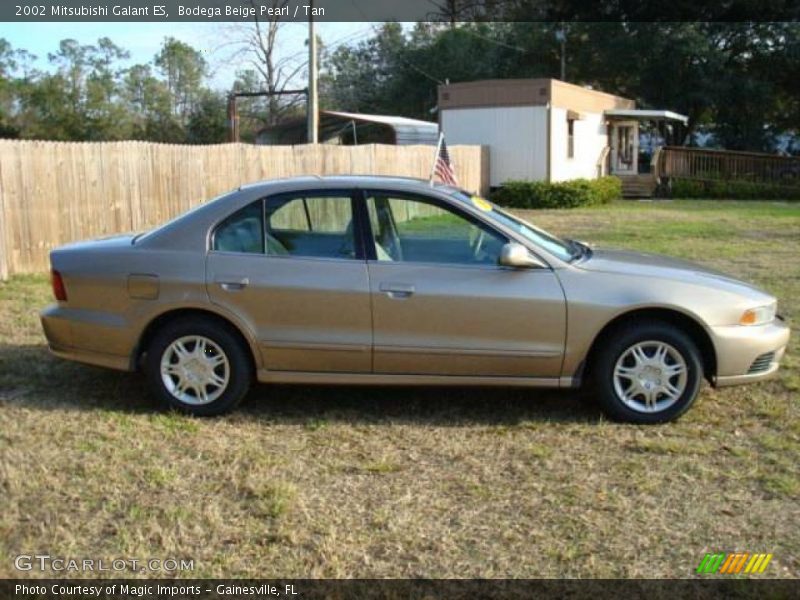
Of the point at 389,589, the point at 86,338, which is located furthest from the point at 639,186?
the point at 389,589

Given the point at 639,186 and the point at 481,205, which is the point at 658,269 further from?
the point at 639,186

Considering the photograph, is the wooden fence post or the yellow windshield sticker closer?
the yellow windshield sticker

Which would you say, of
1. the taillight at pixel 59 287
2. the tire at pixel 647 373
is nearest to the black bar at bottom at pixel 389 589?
the tire at pixel 647 373

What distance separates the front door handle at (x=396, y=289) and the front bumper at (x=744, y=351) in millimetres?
1907

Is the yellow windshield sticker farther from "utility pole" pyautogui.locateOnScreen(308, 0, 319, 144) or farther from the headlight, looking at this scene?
"utility pole" pyautogui.locateOnScreen(308, 0, 319, 144)

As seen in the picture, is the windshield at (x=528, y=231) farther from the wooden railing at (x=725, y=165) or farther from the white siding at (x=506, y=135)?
the wooden railing at (x=725, y=165)

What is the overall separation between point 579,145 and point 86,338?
86.0 ft

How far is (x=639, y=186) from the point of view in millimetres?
31312

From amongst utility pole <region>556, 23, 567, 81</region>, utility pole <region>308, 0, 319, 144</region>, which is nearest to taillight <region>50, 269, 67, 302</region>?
utility pole <region>308, 0, 319, 144</region>

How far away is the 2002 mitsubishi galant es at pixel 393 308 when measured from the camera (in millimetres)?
5188

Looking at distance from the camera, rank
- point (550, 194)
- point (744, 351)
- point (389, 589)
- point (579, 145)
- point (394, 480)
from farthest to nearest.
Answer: point (579, 145) → point (550, 194) → point (744, 351) → point (394, 480) → point (389, 589)

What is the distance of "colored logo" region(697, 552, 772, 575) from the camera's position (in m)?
3.53

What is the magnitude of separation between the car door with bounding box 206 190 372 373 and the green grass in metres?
0.45

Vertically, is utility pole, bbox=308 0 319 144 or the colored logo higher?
utility pole, bbox=308 0 319 144
